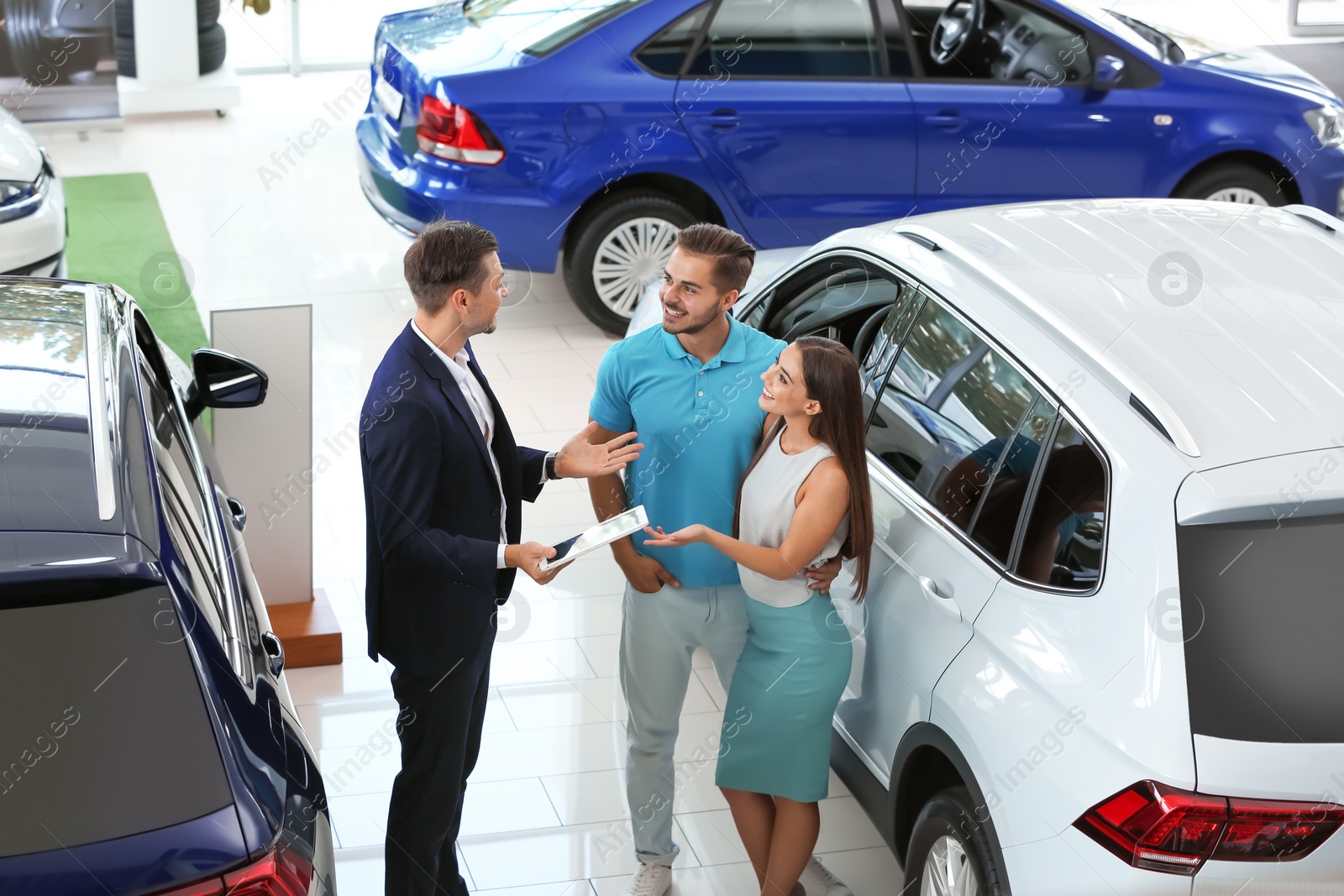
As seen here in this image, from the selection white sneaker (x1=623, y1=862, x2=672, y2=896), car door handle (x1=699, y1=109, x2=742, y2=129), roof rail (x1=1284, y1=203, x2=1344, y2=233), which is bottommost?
white sneaker (x1=623, y1=862, x2=672, y2=896)

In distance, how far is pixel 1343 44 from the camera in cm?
1398

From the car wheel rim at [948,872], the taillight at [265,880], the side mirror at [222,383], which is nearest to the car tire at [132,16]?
the side mirror at [222,383]

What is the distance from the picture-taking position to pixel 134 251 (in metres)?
8.21

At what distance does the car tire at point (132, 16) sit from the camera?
1049 centimetres

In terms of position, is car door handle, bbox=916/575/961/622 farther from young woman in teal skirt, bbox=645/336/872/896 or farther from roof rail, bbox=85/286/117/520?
roof rail, bbox=85/286/117/520

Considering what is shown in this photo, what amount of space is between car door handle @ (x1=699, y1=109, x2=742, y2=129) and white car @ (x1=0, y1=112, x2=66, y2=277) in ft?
10.2

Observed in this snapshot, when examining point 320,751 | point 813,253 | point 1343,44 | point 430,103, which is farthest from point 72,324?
point 1343,44

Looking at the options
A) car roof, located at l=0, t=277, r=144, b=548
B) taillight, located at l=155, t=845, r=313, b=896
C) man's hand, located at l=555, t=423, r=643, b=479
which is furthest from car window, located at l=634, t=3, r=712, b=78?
taillight, located at l=155, t=845, r=313, b=896

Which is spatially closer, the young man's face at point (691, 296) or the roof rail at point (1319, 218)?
the young man's face at point (691, 296)

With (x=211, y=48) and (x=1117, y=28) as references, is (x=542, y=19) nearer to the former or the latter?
(x=1117, y=28)

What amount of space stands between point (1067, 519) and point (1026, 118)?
4.78 metres

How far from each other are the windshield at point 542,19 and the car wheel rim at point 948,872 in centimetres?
488

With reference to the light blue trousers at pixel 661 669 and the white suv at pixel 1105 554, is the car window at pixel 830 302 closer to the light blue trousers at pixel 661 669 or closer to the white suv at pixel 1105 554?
the white suv at pixel 1105 554

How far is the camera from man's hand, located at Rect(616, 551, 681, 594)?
3383 millimetres
